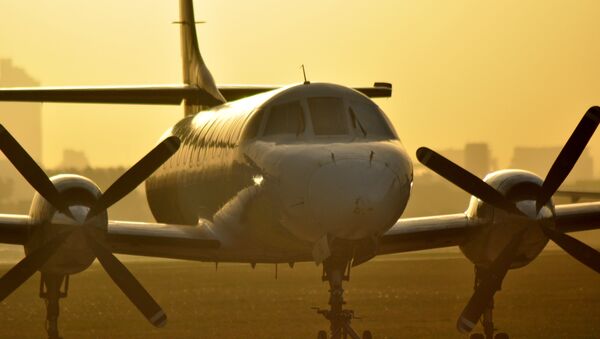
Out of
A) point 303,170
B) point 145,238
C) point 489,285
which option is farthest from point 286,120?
point 489,285

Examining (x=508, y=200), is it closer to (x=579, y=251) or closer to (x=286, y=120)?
(x=579, y=251)

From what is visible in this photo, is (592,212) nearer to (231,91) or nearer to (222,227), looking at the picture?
(222,227)

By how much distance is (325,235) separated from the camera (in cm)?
1720

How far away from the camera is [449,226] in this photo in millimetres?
21688

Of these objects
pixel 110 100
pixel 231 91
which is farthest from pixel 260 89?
pixel 110 100

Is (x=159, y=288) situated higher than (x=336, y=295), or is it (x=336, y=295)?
(x=336, y=295)

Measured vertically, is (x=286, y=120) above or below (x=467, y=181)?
above

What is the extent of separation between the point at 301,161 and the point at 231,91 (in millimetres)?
12300

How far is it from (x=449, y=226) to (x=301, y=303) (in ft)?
42.1

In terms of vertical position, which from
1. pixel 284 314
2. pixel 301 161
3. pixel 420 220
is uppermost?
pixel 301 161

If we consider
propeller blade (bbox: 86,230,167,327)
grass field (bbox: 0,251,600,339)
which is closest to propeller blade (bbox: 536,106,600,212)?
grass field (bbox: 0,251,600,339)

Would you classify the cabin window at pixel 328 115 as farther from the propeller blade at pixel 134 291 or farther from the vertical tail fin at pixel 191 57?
the vertical tail fin at pixel 191 57

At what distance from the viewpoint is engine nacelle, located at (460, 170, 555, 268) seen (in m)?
20.8

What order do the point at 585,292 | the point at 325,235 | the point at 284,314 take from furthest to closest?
the point at 585,292, the point at 284,314, the point at 325,235
